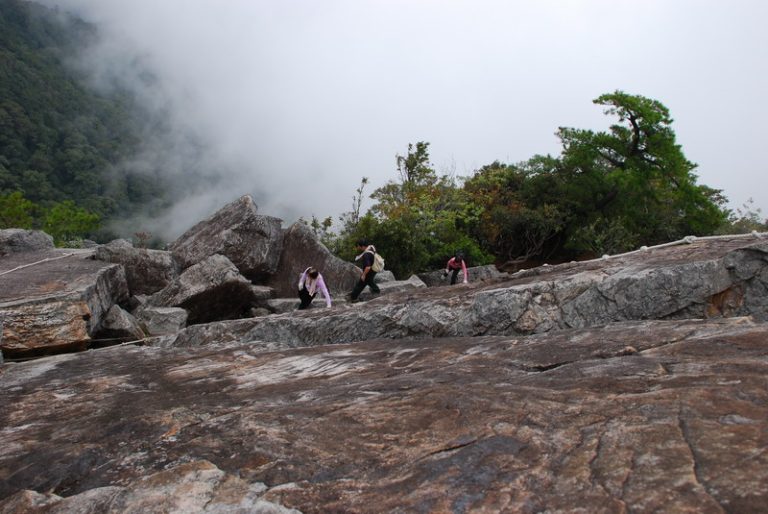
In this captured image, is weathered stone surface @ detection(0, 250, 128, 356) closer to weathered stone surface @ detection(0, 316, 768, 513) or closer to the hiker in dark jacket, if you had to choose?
weathered stone surface @ detection(0, 316, 768, 513)

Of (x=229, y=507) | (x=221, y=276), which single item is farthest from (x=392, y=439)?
(x=221, y=276)

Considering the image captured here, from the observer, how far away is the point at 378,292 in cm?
1370

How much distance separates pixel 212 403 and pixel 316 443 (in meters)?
1.43

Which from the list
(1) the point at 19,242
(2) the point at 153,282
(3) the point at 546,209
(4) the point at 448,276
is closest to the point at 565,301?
(2) the point at 153,282

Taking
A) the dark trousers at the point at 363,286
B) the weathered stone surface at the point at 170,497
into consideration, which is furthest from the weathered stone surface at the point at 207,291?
the weathered stone surface at the point at 170,497

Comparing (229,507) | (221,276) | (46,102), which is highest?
(46,102)

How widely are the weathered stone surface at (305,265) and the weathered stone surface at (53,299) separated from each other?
15.4 ft

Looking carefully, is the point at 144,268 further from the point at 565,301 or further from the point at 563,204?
the point at 563,204

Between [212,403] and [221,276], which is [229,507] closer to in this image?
[212,403]

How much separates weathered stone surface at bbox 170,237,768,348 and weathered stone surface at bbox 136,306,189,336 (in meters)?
3.86

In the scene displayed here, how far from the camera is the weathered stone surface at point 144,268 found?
15.1m

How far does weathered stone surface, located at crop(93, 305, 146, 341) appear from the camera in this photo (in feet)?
38.3

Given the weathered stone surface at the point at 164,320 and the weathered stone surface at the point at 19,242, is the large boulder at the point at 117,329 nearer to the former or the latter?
the weathered stone surface at the point at 164,320

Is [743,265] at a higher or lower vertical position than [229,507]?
Result: higher
